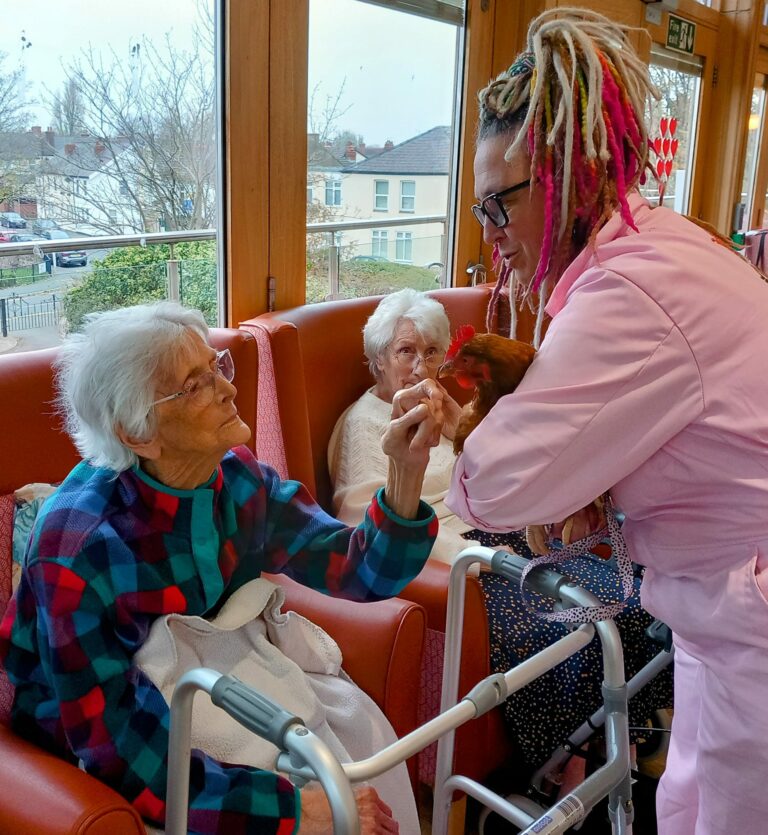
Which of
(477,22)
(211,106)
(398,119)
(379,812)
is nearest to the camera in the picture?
(379,812)

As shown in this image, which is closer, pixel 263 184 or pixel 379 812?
pixel 379 812

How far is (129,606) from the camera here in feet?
4.25

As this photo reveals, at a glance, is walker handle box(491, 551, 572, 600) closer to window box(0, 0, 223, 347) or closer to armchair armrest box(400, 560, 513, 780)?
armchair armrest box(400, 560, 513, 780)

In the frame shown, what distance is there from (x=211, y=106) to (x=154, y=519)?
52.6 inches

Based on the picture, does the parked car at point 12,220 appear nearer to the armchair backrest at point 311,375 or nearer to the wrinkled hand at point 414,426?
the armchair backrest at point 311,375

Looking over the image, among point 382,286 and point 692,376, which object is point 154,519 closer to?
point 692,376

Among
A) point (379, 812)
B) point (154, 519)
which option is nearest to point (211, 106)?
point (154, 519)

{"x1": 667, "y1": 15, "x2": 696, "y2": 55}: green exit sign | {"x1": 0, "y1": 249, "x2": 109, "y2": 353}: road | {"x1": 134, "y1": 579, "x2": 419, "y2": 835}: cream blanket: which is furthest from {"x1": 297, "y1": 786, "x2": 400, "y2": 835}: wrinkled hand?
{"x1": 667, "y1": 15, "x2": 696, "y2": 55}: green exit sign

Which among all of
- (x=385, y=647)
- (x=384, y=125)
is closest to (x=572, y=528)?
(x=385, y=647)

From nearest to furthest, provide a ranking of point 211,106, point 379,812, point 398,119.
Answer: point 379,812 → point 211,106 → point 398,119

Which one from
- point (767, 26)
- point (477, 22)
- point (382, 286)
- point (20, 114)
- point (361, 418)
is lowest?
point (361, 418)

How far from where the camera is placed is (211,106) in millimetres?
2246

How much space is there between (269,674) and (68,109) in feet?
4.45

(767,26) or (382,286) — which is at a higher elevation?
(767,26)
